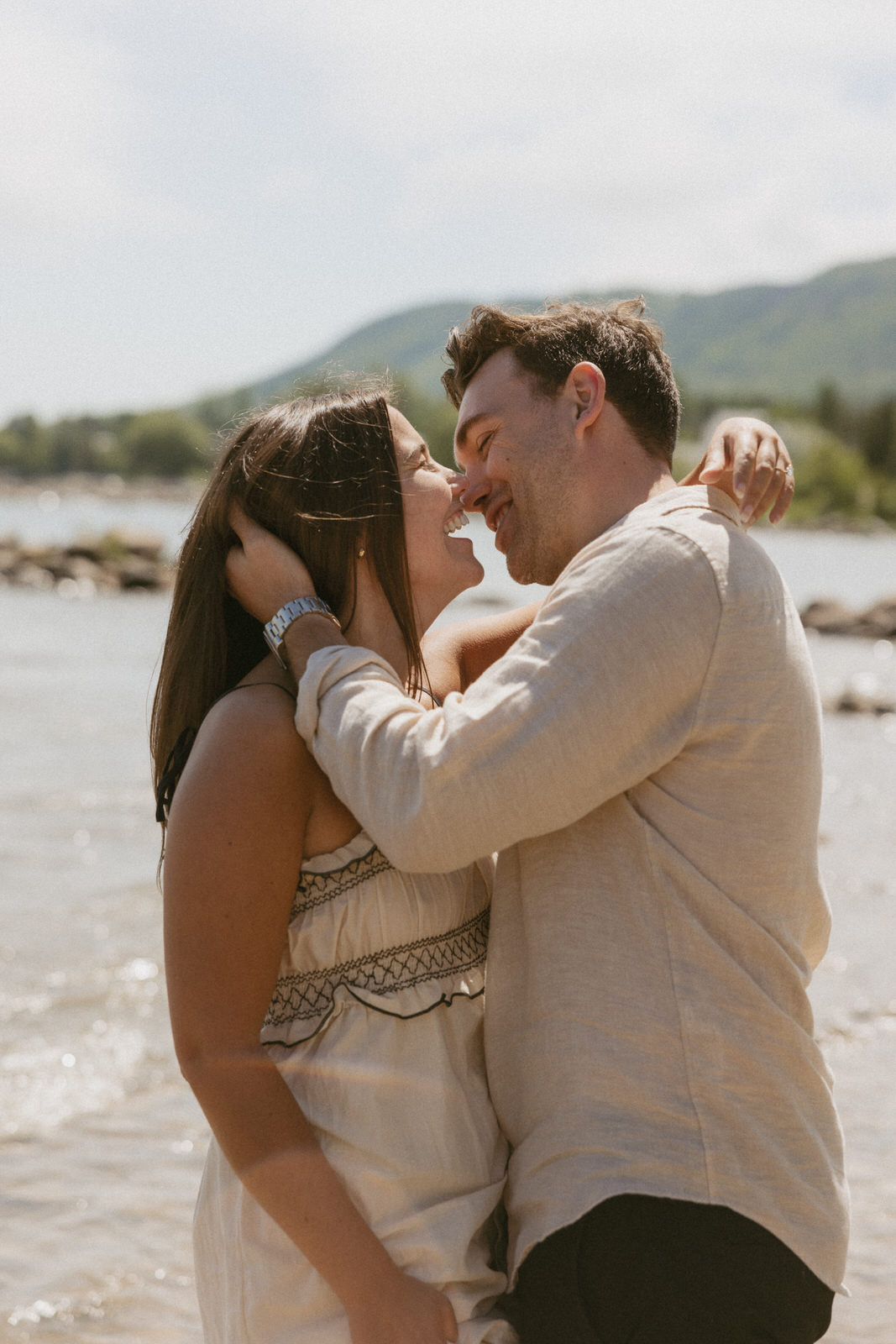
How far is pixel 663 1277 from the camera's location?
1923mm

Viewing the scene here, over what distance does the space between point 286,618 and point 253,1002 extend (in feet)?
2.13

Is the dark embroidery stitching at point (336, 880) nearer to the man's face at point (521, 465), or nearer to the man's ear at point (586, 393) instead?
the man's face at point (521, 465)

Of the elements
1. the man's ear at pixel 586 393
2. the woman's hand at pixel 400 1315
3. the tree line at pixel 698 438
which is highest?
the man's ear at pixel 586 393

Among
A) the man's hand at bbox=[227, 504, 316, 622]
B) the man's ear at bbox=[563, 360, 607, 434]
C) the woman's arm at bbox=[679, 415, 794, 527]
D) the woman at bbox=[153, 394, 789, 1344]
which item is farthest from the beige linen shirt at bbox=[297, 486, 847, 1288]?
the man's ear at bbox=[563, 360, 607, 434]

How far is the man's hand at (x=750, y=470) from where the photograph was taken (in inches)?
94.2

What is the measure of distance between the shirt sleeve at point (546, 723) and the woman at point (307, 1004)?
0.24 ft

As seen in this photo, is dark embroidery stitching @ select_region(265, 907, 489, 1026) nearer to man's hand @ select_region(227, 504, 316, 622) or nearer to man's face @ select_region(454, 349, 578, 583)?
man's hand @ select_region(227, 504, 316, 622)

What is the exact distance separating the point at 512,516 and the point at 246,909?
115 centimetres

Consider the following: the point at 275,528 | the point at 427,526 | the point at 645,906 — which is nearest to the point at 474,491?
the point at 427,526

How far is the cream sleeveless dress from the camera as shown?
6.56 feet

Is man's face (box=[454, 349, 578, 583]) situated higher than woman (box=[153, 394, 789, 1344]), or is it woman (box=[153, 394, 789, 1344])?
man's face (box=[454, 349, 578, 583])

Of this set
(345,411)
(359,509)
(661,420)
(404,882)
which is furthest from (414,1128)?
(661,420)

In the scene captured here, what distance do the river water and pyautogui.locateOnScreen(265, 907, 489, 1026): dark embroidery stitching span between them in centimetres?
260

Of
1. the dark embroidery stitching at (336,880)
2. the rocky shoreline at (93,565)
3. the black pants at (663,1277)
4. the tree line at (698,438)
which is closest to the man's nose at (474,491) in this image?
the dark embroidery stitching at (336,880)
